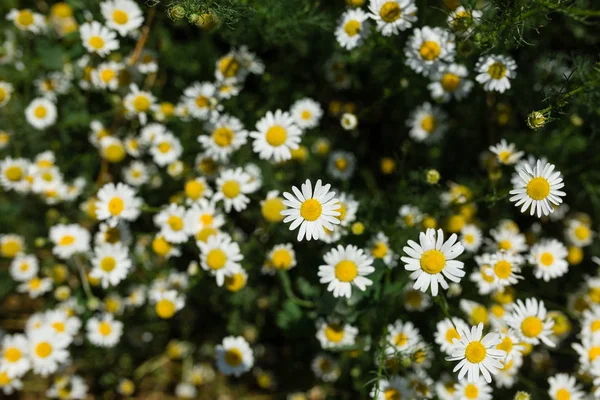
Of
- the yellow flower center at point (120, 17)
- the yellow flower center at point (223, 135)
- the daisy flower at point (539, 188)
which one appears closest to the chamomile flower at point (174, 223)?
the yellow flower center at point (223, 135)

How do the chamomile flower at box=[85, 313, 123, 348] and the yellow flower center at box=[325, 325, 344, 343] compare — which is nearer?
the yellow flower center at box=[325, 325, 344, 343]

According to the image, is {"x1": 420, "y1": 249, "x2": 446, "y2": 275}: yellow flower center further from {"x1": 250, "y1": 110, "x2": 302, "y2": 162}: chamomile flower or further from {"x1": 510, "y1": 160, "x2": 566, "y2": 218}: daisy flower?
{"x1": 250, "y1": 110, "x2": 302, "y2": 162}: chamomile flower

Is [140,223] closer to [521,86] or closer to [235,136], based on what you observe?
[235,136]

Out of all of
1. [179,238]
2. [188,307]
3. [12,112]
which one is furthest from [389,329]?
[12,112]

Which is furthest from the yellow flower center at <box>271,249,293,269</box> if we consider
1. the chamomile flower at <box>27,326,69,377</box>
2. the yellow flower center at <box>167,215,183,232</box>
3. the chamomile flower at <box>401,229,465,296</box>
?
the chamomile flower at <box>27,326,69,377</box>

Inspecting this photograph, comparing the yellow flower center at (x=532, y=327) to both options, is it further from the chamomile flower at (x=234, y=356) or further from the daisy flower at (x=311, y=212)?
the chamomile flower at (x=234, y=356)

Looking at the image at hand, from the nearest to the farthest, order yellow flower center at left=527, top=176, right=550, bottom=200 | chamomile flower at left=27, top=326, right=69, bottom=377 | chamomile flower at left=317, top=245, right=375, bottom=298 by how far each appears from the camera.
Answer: yellow flower center at left=527, top=176, right=550, bottom=200
chamomile flower at left=317, top=245, right=375, bottom=298
chamomile flower at left=27, top=326, right=69, bottom=377

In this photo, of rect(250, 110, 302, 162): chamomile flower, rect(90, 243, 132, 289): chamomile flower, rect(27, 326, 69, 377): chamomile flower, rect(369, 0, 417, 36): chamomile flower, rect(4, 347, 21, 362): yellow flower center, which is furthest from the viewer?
rect(4, 347, 21, 362): yellow flower center

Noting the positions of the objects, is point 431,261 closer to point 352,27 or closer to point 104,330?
point 352,27
